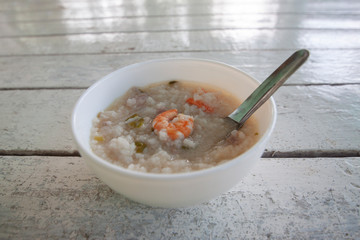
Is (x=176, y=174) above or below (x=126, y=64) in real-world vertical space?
above

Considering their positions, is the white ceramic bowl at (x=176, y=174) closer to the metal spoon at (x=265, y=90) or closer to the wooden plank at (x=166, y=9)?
the metal spoon at (x=265, y=90)

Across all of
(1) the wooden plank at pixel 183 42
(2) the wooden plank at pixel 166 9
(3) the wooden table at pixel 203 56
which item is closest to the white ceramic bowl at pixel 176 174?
(3) the wooden table at pixel 203 56

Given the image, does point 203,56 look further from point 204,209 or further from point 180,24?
point 204,209

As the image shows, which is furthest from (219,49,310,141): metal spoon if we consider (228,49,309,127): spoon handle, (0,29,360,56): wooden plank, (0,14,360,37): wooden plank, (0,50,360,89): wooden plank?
(0,14,360,37): wooden plank

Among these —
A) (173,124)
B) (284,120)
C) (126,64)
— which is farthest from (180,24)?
(173,124)

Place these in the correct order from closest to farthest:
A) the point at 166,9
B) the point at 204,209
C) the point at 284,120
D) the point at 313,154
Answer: the point at 204,209
the point at 313,154
the point at 284,120
the point at 166,9

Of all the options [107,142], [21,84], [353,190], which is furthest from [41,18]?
[353,190]

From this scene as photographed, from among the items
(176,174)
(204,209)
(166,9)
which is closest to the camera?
(176,174)

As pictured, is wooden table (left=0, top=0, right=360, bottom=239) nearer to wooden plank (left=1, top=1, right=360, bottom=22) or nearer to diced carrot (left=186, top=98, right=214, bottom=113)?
wooden plank (left=1, top=1, right=360, bottom=22)
